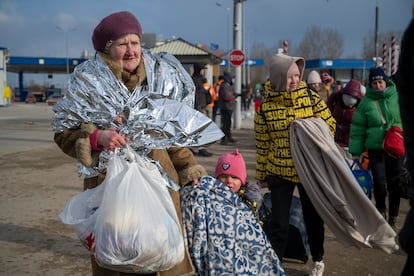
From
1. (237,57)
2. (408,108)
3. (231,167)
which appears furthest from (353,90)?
(237,57)

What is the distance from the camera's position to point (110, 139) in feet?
7.89

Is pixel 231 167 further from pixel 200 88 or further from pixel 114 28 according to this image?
pixel 200 88

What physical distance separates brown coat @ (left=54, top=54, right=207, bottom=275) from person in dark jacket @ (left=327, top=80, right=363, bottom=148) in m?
4.59

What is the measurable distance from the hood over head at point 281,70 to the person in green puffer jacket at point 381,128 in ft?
5.19

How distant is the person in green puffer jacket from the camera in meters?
5.03

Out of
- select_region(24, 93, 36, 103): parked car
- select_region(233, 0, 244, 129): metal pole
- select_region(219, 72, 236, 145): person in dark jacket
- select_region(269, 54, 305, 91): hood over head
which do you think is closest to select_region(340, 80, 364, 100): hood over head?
select_region(269, 54, 305, 91): hood over head

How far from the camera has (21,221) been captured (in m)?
5.44

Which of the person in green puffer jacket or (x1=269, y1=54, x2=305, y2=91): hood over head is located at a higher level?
(x1=269, y1=54, x2=305, y2=91): hood over head

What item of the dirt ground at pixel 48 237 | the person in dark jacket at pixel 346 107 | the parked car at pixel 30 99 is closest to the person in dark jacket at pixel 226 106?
the dirt ground at pixel 48 237

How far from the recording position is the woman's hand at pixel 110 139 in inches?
94.7

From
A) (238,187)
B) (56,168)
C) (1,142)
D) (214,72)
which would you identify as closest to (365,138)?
(238,187)

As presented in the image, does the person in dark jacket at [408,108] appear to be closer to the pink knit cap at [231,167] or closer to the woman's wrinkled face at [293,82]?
the pink knit cap at [231,167]

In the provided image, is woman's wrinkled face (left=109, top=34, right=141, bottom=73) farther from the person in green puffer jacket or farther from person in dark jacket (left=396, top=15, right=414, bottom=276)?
the person in green puffer jacket

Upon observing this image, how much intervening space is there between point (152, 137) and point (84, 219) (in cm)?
55
